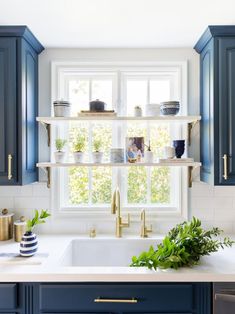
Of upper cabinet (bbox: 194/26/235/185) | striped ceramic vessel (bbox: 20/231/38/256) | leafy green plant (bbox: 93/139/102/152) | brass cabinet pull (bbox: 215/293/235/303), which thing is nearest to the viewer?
brass cabinet pull (bbox: 215/293/235/303)

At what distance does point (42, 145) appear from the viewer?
6.91ft

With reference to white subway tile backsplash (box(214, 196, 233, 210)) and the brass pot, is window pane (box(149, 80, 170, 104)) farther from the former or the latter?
the brass pot

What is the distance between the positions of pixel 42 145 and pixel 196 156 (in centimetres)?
120

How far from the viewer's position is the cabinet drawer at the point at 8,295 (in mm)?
1418

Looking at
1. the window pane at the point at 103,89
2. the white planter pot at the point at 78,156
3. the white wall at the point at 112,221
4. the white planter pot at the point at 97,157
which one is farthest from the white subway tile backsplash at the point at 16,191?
the window pane at the point at 103,89

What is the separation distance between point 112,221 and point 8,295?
90 centimetres

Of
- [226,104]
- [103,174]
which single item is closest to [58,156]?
[103,174]

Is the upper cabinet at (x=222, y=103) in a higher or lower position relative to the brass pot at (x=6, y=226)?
higher

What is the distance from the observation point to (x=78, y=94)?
2.19 m

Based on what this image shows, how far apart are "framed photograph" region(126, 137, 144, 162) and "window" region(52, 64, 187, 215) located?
0.64 feet

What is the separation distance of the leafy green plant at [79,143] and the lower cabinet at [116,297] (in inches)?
37.5

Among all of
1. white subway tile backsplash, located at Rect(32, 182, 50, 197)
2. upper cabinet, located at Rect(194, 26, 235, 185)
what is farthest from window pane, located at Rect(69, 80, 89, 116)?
upper cabinet, located at Rect(194, 26, 235, 185)

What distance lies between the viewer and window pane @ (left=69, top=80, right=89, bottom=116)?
2.18 m

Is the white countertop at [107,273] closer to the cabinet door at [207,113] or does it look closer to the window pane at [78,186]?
the cabinet door at [207,113]
